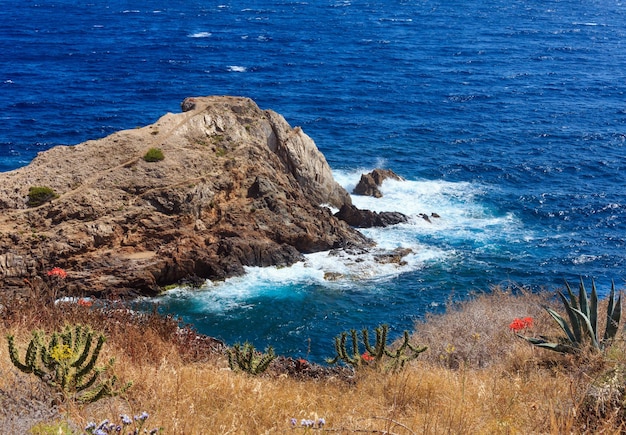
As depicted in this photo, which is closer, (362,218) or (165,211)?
(165,211)

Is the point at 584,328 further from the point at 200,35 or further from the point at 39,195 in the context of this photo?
the point at 200,35

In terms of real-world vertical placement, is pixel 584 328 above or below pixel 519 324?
above

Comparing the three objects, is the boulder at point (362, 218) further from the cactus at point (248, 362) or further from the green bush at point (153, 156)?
the cactus at point (248, 362)

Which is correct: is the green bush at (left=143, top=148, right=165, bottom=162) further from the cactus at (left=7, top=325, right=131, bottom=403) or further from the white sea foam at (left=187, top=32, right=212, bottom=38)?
the white sea foam at (left=187, top=32, right=212, bottom=38)

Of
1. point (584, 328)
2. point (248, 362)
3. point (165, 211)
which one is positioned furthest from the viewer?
point (165, 211)

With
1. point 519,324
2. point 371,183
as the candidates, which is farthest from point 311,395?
point 371,183

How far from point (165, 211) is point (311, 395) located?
24.8m

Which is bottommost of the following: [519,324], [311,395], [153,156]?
[153,156]

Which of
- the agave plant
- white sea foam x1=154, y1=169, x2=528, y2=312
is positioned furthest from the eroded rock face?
the agave plant

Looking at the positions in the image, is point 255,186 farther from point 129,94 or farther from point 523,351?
point 129,94

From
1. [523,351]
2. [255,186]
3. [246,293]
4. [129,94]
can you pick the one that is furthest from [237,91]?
[523,351]

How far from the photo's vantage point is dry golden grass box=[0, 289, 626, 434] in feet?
23.1

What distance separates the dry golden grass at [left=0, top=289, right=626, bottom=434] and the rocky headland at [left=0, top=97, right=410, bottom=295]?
57.7 ft

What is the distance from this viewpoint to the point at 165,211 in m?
32.6
